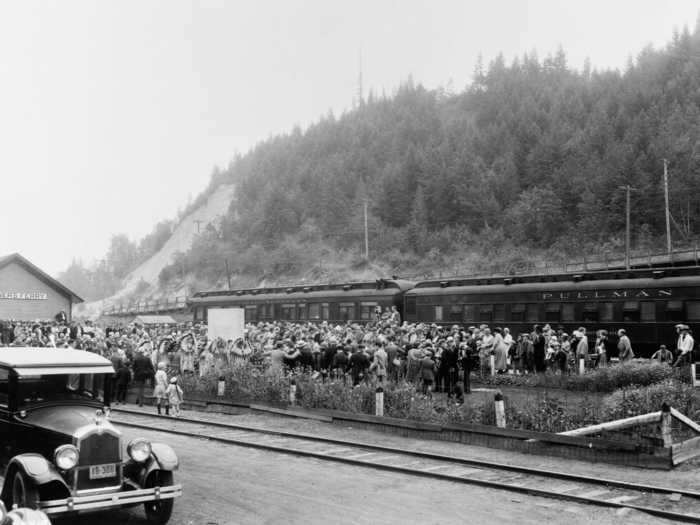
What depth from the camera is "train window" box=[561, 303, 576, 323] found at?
1121 inches

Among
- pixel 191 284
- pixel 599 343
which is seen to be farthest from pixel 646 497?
pixel 191 284

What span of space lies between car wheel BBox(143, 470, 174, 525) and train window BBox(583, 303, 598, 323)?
2168cm

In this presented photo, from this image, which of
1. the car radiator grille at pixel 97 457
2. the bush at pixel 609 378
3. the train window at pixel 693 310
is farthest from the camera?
the train window at pixel 693 310

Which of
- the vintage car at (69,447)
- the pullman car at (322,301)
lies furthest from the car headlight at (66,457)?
the pullman car at (322,301)

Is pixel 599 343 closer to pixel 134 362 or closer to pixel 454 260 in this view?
pixel 134 362

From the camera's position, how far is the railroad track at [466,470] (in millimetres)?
10438

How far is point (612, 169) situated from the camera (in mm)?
71438

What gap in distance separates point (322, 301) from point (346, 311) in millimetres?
1968

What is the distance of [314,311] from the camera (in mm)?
39562

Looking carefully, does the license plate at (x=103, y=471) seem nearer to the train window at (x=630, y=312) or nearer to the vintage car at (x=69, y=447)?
the vintage car at (x=69, y=447)

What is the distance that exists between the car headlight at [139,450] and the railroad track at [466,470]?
489 centimetres

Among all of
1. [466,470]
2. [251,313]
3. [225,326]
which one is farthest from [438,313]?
[466,470]

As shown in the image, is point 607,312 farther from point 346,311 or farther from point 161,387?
point 161,387

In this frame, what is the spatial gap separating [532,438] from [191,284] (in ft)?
302
